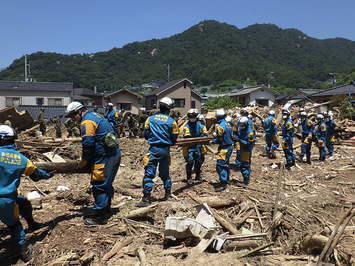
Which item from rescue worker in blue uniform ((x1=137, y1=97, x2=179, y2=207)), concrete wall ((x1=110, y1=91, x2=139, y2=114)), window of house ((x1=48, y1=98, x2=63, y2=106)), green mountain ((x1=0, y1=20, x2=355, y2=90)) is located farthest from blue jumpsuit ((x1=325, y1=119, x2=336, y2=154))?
green mountain ((x1=0, y1=20, x2=355, y2=90))

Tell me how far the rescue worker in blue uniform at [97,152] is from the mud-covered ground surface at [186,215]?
42 centimetres

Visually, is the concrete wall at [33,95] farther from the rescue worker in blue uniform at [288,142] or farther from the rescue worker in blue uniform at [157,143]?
the rescue worker in blue uniform at [157,143]

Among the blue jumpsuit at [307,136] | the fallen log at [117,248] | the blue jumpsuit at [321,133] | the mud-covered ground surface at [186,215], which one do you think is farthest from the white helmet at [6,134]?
the blue jumpsuit at [321,133]

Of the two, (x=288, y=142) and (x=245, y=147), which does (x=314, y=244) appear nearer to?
(x=245, y=147)

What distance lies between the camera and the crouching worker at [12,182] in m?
3.68

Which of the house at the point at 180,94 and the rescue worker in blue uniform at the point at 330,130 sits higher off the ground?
the house at the point at 180,94

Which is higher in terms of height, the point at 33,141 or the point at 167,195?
the point at 33,141

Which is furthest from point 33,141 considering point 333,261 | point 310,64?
point 310,64

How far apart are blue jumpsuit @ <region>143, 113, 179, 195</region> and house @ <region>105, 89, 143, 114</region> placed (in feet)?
110

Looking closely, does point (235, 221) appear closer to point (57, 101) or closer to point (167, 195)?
point (167, 195)

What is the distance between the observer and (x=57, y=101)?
3409 centimetres

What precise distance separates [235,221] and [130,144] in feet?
30.2

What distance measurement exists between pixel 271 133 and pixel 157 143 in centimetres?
690

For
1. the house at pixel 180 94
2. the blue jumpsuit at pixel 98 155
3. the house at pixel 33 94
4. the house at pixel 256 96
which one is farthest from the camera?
the house at pixel 256 96
